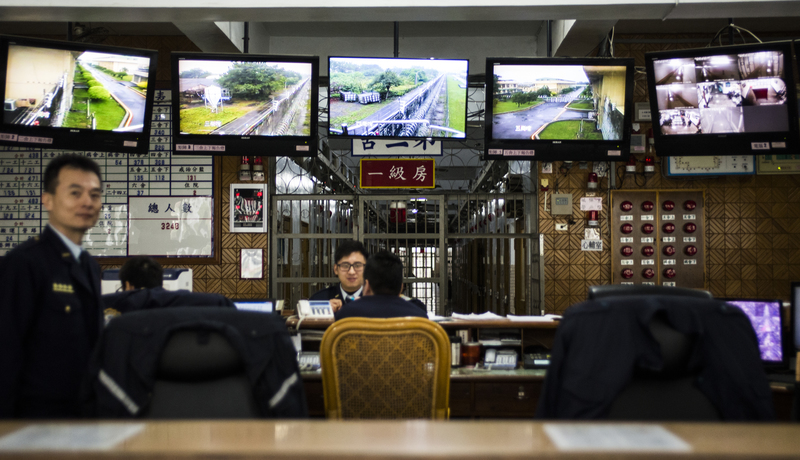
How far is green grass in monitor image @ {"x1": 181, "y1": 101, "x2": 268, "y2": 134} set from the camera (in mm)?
4547

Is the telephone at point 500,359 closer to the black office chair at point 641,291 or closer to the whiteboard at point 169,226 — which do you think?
the black office chair at point 641,291

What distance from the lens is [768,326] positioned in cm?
335

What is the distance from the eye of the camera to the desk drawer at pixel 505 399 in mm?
3238

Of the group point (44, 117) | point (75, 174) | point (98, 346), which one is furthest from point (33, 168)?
point (98, 346)

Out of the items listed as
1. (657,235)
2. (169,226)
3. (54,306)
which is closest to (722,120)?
(657,235)

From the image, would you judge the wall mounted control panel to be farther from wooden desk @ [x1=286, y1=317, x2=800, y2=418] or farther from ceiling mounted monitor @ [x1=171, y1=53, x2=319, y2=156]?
ceiling mounted monitor @ [x1=171, y1=53, x2=319, y2=156]

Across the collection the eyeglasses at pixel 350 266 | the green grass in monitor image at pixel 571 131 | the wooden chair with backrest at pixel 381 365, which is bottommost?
the wooden chair with backrest at pixel 381 365

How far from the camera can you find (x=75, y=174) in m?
2.18

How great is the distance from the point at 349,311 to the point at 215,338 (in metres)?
1.16

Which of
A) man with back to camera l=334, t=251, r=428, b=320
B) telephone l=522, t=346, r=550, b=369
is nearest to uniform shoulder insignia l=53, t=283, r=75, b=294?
man with back to camera l=334, t=251, r=428, b=320

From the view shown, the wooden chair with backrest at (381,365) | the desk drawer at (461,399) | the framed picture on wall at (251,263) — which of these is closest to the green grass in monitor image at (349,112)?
the framed picture on wall at (251,263)

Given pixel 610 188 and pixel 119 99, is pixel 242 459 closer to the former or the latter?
pixel 119 99

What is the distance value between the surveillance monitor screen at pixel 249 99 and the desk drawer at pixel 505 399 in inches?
97.9

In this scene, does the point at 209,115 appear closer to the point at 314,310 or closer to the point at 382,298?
the point at 314,310
